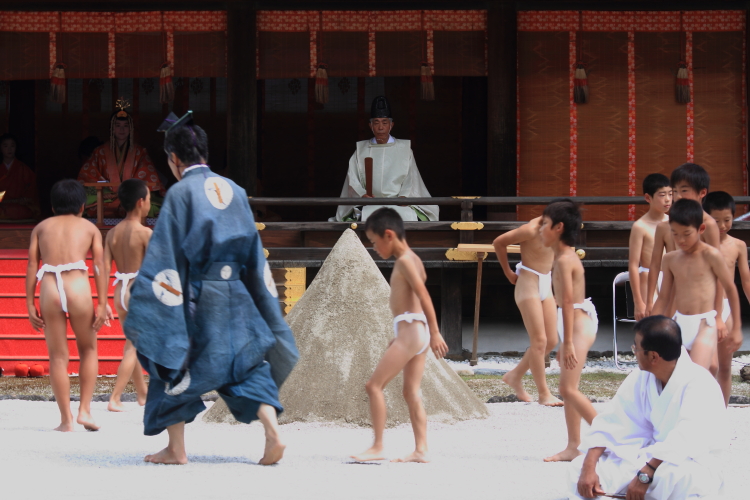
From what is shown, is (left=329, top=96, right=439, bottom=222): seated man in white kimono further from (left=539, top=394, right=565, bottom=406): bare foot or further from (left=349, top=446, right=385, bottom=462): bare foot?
(left=349, top=446, right=385, bottom=462): bare foot

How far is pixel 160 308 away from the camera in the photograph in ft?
12.5

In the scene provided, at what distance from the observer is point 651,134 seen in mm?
9742

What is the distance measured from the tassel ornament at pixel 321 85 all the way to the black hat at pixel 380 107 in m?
0.49

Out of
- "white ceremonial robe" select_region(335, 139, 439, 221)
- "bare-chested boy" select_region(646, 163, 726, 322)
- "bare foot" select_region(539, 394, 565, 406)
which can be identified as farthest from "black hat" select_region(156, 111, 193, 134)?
"white ceremonial robe" select_region(335, 139, 439, 221)

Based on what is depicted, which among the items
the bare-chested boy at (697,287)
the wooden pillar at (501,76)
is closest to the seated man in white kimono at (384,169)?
the wooden pillar at (501,76)

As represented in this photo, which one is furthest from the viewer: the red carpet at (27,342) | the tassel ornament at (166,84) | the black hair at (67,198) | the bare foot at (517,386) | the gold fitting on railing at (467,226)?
the tassel ornament at (166,84)

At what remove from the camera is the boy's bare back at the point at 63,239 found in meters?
5.04

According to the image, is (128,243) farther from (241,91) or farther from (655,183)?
(241,91)

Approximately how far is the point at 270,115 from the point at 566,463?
8.26 m

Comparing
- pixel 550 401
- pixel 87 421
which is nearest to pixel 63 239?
pixel 87 421

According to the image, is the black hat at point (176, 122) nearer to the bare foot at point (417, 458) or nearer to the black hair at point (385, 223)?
the black hair at point (385, 223)

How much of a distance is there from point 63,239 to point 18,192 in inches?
244

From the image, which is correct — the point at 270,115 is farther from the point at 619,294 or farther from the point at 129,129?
the point at 619,294

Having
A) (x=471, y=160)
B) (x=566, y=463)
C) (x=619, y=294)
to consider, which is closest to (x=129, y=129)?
(x=471, y=160)
